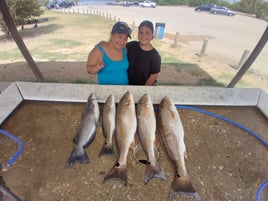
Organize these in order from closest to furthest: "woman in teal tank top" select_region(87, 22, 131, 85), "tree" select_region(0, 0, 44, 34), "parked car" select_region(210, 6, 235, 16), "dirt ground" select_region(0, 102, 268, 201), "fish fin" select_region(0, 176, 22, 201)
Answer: "fish fin" select_region(0, 176, 22, 201), "dirt ground" select_region(0, 102, 268, 201), "woman in teal tank top" select_region(87, 22, 131, 85), "tree" select_region(0, 0, 44, 34), "parked car" select_region(210, 6, 235, 16)

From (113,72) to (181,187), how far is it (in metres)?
1.76

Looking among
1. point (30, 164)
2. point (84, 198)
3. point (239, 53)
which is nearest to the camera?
point (84, 198)

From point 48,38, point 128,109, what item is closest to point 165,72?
point 128,109

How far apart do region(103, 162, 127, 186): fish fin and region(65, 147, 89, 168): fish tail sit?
11.0 inches

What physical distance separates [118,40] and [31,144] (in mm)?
1615

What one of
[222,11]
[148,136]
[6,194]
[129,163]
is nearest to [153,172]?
[129,163]

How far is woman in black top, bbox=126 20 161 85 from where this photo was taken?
2373 mm

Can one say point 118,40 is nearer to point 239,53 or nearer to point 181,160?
point 181,160

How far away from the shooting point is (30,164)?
5.33ft

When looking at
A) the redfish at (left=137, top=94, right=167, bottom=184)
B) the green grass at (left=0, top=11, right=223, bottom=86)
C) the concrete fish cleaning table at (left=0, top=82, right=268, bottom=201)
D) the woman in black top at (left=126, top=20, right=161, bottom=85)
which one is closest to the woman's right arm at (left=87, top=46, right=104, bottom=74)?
the concrete fish cleaning table at (left=0, top=82, right=268, bottom=201)

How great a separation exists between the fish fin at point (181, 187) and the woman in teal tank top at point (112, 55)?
1.65 meters

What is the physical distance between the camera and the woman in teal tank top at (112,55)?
7.51 feet

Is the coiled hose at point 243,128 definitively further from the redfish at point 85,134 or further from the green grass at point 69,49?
the green grass at point 69,49

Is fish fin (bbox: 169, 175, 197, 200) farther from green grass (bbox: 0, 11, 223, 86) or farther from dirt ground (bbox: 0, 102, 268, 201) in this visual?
green grass (bbox: 0, 11, 223, 86)
